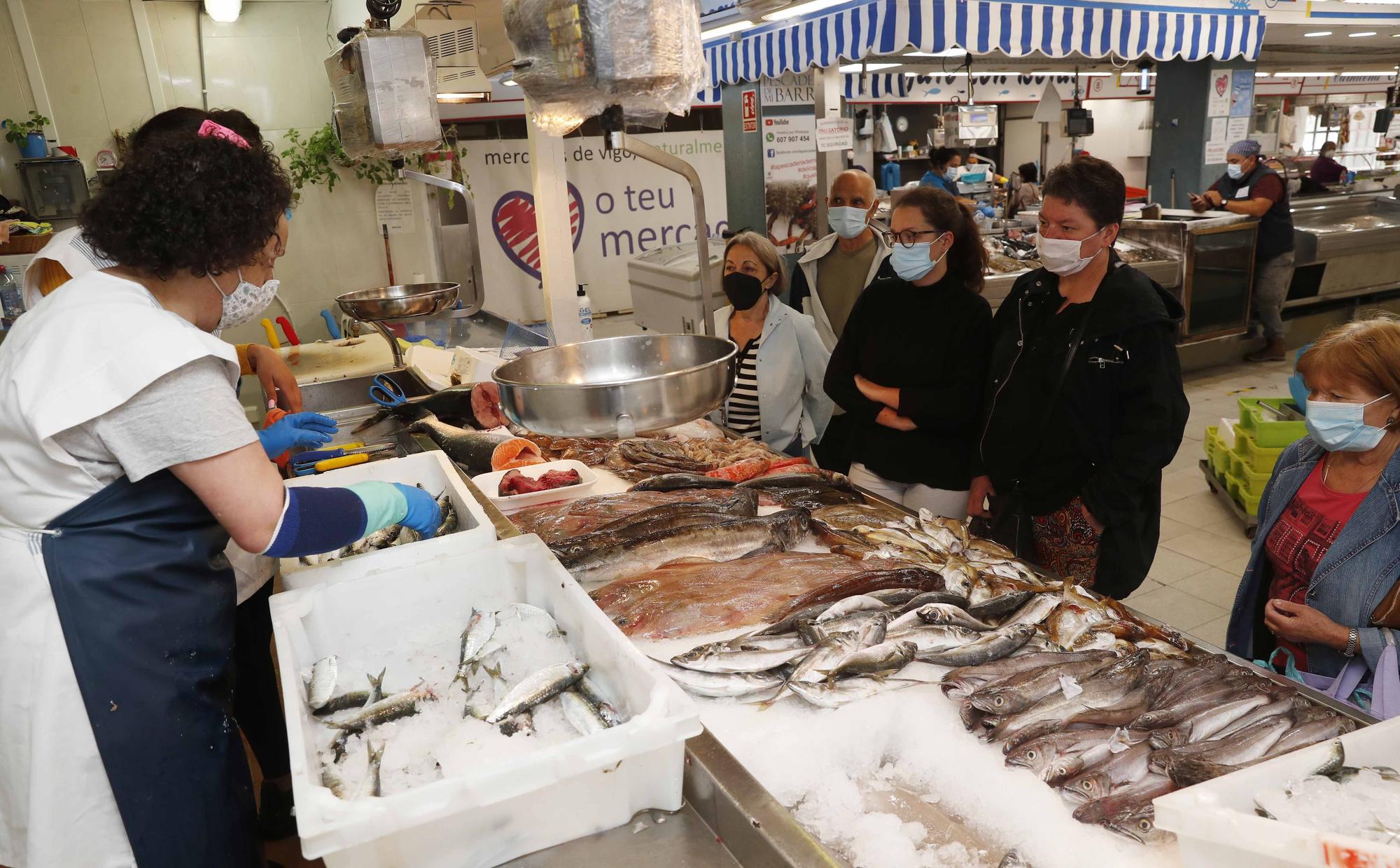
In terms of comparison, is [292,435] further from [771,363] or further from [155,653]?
[771,363]

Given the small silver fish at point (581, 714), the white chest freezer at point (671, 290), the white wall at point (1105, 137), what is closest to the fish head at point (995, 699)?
the small silver fish at point (581, 714)

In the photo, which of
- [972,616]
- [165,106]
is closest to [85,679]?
[972,616]

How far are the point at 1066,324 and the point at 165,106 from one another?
769cm

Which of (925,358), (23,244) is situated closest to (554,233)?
(925,358)

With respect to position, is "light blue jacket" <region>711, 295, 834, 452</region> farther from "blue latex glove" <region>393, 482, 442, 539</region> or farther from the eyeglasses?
"blue latex glove" <region>393, 482, 442, 539</region>

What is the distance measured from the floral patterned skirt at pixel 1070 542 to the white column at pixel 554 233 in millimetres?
1960

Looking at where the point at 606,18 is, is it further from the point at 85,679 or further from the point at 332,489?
the point at 85,679

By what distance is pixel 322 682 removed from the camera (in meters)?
1.64

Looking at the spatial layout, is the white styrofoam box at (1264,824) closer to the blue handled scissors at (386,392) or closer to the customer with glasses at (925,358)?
the customer with glasses at (925,358)

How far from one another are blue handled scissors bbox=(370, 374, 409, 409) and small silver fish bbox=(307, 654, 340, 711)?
254cm

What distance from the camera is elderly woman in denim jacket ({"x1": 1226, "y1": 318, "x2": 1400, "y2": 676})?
86.4 inches

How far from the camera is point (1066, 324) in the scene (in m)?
2.92

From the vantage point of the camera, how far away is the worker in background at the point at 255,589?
2.37 meters

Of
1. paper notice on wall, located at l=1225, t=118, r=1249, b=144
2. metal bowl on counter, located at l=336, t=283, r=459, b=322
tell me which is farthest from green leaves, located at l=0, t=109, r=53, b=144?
paper notice on wall, located at l=1225, t=118, r=1249, b=144
